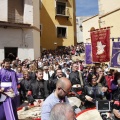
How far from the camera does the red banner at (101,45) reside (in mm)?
13559

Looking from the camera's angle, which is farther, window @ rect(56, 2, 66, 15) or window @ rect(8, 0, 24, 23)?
window @ rect(56, 2, 66, 15)

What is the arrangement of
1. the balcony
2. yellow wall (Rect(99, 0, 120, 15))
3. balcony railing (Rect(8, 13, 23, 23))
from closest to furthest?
balcony railing (Rect(8, 13, 23, 23)) → yellow wall (Rect(99, 0, 120, 15)) → the balcony

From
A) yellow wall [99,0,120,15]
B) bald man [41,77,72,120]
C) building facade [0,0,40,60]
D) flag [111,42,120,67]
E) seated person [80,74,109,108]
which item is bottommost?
seated person [80,74,109,108]

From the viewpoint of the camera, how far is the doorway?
2284cm

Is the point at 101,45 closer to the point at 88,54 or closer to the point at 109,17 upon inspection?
the point at 88,54

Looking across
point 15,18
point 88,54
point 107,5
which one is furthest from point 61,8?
point 88,54

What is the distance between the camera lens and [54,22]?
3481 cm

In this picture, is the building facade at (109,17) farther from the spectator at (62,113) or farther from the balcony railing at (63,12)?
the spectator at (62,113)

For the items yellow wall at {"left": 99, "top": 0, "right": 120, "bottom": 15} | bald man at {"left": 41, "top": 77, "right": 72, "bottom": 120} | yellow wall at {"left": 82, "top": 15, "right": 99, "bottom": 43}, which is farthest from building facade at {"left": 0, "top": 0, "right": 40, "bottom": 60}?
bald man at {"left": 41, "top": 77, "right": 72, "bottom": 120}

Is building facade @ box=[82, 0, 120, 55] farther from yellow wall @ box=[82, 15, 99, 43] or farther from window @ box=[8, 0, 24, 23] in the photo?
window @ box=[8, 0, 24, 23]

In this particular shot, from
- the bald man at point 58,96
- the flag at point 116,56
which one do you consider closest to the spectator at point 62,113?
the bald man at point 58,96

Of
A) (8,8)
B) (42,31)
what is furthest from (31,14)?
(42,31)

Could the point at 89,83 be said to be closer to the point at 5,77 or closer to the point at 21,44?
the point at 5,77

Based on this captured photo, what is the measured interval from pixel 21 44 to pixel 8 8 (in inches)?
117
